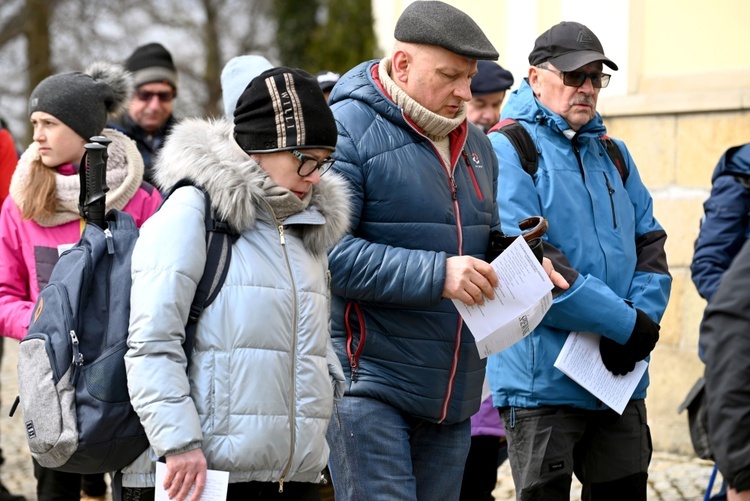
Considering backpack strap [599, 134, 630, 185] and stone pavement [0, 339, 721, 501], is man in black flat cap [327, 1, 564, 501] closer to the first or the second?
backpack strap [599, 134, 630, 185]

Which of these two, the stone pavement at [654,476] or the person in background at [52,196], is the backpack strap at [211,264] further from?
the stone pavement at [654,476]

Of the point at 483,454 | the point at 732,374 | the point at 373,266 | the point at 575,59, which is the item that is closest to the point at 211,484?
the point at 373,266

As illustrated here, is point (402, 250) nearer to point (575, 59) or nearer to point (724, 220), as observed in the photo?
point (575, 59)

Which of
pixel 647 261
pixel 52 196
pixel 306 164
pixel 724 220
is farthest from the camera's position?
pixel 724 220

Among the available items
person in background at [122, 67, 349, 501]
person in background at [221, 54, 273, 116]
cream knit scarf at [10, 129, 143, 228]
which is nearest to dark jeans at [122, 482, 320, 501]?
person in background at [122, 67, 349, 501]

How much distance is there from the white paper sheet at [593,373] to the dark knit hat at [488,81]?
218 centimetres

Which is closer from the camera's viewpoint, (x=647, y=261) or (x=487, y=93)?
(x=647, y=261)

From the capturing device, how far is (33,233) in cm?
443

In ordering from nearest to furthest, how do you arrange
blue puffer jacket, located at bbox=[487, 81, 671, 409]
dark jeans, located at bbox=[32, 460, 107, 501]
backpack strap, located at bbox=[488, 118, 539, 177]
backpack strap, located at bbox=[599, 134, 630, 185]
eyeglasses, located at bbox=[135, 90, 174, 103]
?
blue puffer jacket, located at bbox=[487, 81, 671, 409] → backpack strap, located at bbox=[488, 118, 539, 177] → backpack strap, located at bbox=[599, 134, 630, 185] → dark jeans, located at bbox=[32, 460, 107, 501] → eyeglasses, located at bbox=[135, 90, 174, 103]

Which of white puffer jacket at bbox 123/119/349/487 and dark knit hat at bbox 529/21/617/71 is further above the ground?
dark knit hat at bbox 529/21/617/71

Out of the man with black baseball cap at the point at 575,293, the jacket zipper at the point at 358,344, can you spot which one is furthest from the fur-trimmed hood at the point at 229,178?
the man with black baseball cap at the point at 575,293

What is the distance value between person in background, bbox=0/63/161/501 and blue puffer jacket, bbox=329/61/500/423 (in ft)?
4.31

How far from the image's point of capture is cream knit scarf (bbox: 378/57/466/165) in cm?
358

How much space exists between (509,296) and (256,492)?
981 mm
